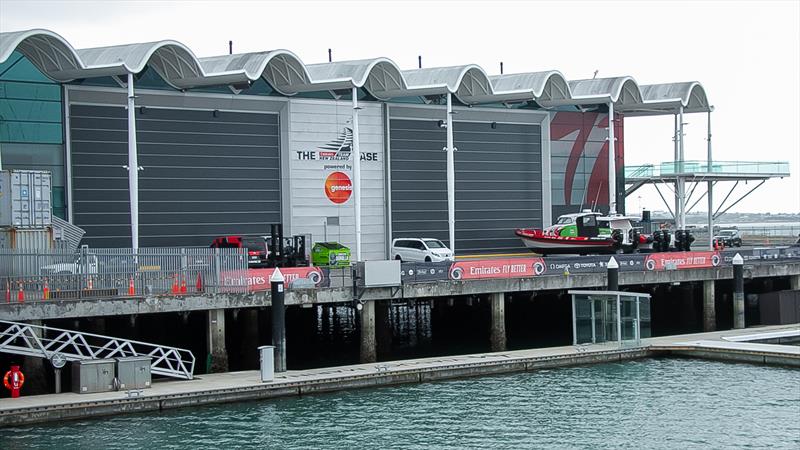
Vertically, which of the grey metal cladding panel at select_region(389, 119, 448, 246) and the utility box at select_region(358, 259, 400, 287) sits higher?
the grey metal cladding panel at select_region(389, 119, 448, 246)

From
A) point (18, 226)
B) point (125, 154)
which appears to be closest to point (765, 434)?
point (18, 226)

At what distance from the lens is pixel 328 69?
52.8 meters

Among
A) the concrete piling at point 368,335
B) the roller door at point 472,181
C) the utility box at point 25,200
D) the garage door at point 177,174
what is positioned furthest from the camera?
the roller door at point 472,181

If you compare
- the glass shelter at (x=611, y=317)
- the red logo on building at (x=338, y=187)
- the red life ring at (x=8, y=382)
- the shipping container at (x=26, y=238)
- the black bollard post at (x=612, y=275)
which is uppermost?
the red logo on building at (x=338, y=187)

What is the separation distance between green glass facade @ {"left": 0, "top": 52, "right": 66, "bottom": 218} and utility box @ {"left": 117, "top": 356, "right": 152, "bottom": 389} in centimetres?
1676

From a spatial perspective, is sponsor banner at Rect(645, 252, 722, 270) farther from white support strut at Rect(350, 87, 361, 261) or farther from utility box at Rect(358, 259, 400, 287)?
white support strut at Rect(350, 87, 361, 261)

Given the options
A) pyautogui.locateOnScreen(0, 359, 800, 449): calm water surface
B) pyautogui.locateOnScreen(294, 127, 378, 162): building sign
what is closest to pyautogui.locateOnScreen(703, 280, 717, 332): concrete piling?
pyautogui.locateOnScreen(0, 359, 800, 449): calm water surface

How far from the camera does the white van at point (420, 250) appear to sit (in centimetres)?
5194

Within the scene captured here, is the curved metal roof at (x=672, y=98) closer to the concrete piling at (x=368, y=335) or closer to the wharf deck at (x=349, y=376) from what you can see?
the wharf deck at (x=349, y=376)

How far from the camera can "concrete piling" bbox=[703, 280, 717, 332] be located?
4871 cm

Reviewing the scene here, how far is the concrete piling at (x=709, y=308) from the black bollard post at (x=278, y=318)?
71.9 feet

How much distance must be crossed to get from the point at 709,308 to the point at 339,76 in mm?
19868

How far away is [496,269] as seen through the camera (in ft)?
141

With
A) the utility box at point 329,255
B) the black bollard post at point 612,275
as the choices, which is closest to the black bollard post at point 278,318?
the utility box at point 329,255
